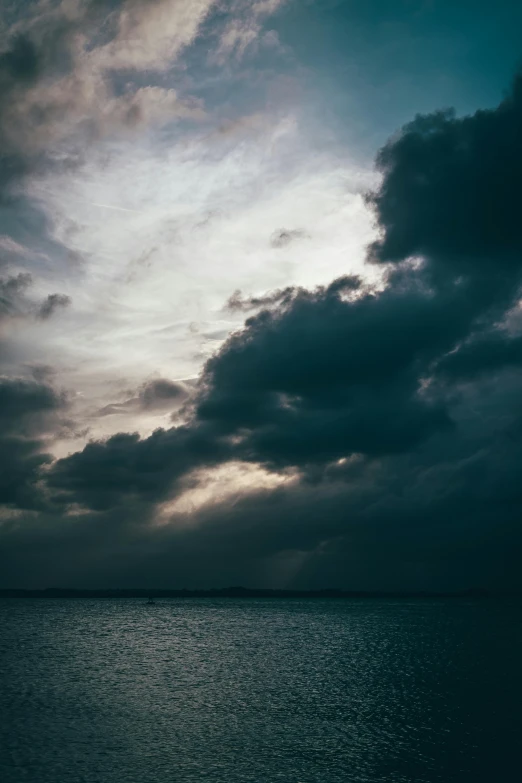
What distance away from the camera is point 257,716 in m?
54.9

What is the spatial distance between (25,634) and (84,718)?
370ft

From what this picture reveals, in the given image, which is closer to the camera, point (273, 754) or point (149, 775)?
point (149, 775)

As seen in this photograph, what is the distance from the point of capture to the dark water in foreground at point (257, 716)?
128ft

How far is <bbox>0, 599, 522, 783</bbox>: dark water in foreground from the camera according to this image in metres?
38.9

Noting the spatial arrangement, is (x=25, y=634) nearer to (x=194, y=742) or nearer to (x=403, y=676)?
(x=403, y=676)

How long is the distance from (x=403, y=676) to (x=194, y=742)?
48.3 m

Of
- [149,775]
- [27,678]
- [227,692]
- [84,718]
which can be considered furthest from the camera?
[27,678]

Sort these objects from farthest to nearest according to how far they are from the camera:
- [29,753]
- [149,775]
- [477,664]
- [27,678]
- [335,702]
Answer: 1. [477,664]
2. [27,678]
3. [335,702]
4. [29,753]
5. [149,775]

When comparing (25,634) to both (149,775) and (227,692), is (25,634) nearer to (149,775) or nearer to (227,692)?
(227,692)

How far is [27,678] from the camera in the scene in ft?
255

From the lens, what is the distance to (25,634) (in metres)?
152

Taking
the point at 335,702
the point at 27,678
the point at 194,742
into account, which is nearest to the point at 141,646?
the point at 27,678

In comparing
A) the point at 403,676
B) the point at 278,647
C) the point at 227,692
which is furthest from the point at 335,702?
the point at 278,647

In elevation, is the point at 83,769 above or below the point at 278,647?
above
